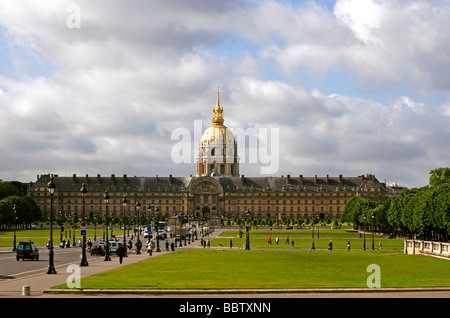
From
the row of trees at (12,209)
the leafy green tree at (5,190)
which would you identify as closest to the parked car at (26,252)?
the row of trees at (12,209)

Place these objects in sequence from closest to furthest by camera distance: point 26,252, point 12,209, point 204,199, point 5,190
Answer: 1. point 26,252
2. point 12,209
3. point 5,190
4. point 204,199

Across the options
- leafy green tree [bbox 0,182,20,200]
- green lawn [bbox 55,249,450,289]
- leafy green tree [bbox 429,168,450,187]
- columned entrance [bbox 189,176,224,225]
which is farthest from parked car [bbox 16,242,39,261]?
columned entrance [bbox 189,176,224,225]

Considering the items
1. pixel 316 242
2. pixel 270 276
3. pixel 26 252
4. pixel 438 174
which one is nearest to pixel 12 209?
pixel 316 242

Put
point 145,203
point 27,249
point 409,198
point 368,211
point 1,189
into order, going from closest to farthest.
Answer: point 27,249 < point 409,198 < point 368,211 < point 1,189 < point 145,203

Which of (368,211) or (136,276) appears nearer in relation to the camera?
(136,276)

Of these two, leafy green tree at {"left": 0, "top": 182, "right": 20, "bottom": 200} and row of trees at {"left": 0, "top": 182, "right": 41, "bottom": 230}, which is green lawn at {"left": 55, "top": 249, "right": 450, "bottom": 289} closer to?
row of trees at {"left": 0, "top": 182, "right": 41, "bottom": 230}

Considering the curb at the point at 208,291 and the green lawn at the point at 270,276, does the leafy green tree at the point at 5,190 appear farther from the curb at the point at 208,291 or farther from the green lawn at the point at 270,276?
the curb at the point at 208,291

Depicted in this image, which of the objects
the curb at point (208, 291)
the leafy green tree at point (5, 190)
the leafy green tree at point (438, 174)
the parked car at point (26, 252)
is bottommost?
the parked car at point (26, 252)

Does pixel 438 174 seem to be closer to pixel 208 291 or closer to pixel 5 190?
pixel 5 190
